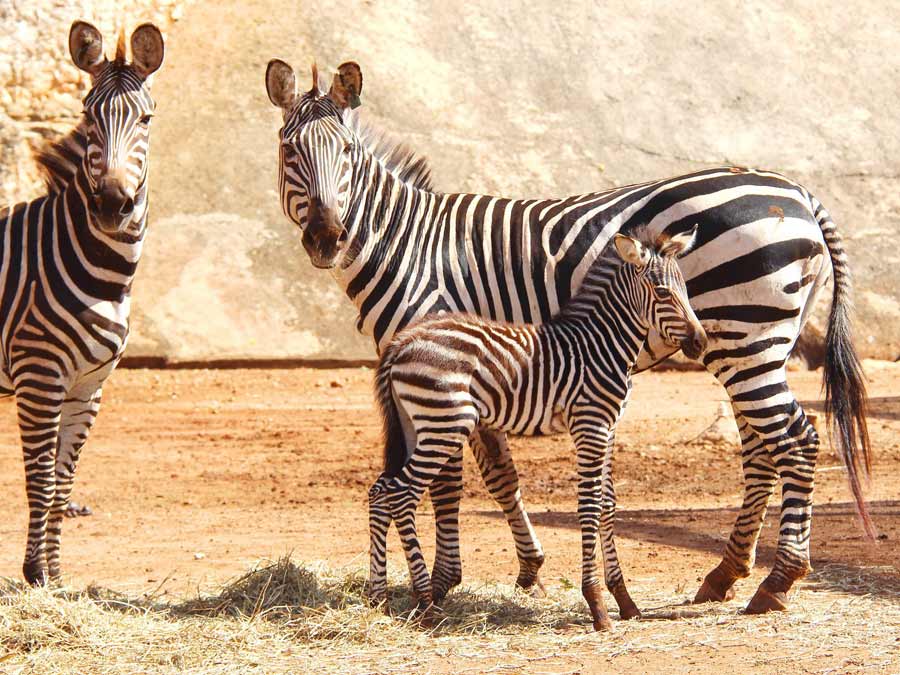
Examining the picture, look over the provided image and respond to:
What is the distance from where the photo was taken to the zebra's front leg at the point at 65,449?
24.1ft

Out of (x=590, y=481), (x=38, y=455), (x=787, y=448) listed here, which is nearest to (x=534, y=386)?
(x=590, y=481)

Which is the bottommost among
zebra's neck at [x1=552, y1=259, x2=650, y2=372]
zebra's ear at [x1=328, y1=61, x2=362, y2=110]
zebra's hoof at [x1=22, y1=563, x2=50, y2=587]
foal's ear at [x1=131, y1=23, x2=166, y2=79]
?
zebra's hoof at [x1=22, y1=563, x2=50, y2=587]

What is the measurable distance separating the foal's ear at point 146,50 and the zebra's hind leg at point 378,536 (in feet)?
9.25

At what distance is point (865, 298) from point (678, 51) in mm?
5835

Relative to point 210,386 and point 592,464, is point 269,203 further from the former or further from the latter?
point 592,464

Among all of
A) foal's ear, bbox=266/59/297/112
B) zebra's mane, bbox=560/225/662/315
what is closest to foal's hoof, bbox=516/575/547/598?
zebra's mane, bbox=560/225/662/315

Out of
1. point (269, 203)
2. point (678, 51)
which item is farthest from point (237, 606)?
point (678, 51)

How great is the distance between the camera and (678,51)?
71.9 feet

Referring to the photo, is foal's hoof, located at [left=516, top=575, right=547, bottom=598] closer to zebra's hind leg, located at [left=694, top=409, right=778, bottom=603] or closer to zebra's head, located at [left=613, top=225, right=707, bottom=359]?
zebra's hind leg, located at [left=694, top=409, right=778, bottom=603]

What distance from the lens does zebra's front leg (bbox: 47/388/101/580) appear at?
289 inches

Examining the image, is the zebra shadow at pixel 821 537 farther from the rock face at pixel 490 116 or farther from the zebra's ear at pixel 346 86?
the rock face at pixel 490 116

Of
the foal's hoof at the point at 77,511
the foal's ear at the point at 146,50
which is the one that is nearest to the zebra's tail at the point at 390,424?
the foal's ear at the point at 146,50

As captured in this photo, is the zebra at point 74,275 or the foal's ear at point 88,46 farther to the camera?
the foal's ear at point 88,46

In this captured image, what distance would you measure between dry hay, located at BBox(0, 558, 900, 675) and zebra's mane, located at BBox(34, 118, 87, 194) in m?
2.43
